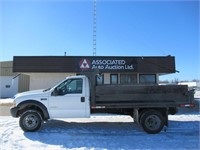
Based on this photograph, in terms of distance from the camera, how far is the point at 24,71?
728 inches

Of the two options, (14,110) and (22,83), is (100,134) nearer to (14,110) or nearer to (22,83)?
(14,110)

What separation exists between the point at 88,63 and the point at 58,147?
1216cm

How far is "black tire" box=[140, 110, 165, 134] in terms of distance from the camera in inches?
340

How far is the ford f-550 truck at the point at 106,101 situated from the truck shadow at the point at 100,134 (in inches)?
22.3

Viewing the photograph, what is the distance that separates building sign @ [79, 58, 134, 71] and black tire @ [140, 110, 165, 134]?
10070mm

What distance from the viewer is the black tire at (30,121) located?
8.67 metres

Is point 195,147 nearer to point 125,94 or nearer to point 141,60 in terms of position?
point 125,94

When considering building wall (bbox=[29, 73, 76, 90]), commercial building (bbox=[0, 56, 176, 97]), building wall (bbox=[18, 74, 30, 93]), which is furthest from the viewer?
building wall (bbox=[18, 74, 30, 93])

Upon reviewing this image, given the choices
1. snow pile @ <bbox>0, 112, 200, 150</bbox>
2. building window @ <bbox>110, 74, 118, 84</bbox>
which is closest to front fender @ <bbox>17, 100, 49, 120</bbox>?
snow pile @ <bbox>0, 112, 200, 150</bbox>

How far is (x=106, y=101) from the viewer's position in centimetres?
872

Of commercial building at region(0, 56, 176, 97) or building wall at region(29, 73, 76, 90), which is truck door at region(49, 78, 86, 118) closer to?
commercial building at region(0, 56, 176, 97)

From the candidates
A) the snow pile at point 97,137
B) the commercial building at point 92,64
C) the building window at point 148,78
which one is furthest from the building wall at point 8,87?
the snow pile at point 97,137

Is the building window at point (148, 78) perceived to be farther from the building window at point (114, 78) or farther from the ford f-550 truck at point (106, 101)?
the ford f-550 truck at point (106, 101)

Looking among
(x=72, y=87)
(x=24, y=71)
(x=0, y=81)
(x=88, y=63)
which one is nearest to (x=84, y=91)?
(x=72, y=87)
